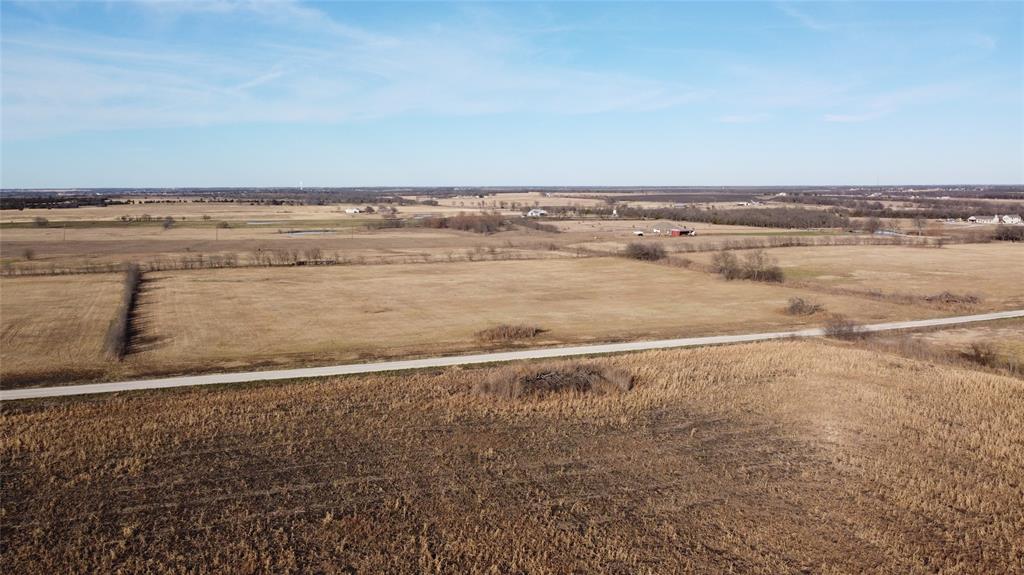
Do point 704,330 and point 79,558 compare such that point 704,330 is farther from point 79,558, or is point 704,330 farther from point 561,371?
point 79,558

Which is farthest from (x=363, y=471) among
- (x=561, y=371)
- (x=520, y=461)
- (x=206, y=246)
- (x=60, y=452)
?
(x=206, y=246)

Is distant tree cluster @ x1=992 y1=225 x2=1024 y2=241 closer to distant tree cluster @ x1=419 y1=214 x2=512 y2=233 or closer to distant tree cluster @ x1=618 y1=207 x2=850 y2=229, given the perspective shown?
distant tree cluster @ x1=618 y1=207 x2=850 y2=229

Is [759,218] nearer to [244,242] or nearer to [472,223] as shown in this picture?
[472,223]

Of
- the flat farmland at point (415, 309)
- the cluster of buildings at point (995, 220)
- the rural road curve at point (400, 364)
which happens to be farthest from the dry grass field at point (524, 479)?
the cluster of buildings at point (995, 220)

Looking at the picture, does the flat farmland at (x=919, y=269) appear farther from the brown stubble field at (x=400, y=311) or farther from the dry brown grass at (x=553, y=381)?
the dry brown grass at (x=553, y=381)

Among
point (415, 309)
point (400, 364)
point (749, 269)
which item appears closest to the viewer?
point (400, 364)

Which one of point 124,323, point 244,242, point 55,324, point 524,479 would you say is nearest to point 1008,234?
point 244,242

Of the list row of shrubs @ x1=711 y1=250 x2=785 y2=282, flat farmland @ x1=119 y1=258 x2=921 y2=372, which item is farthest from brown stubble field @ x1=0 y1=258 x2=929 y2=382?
row of shrubs @ x1=711 y1=250 x2=785 y2=282
